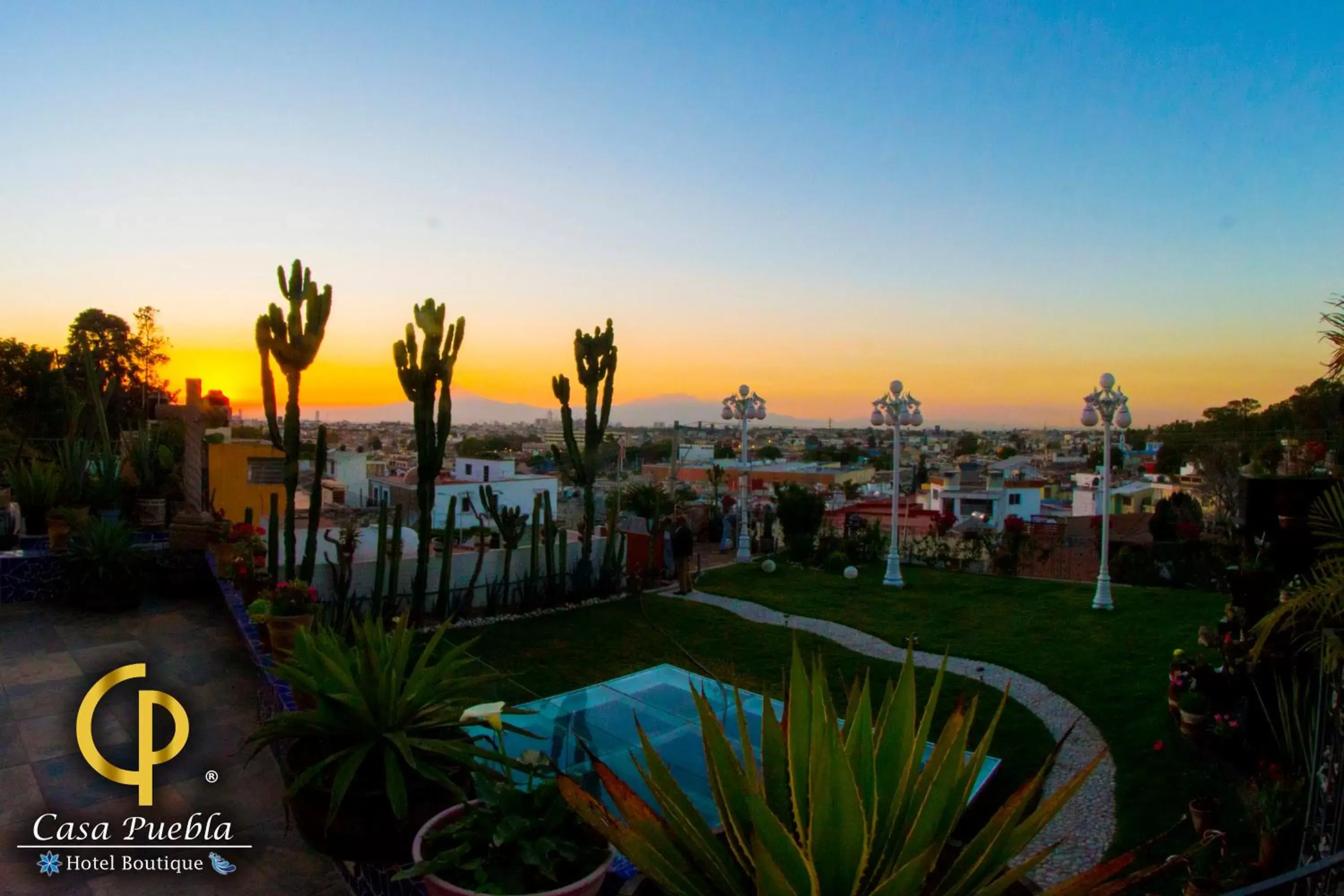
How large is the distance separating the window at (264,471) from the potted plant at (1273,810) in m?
12.2

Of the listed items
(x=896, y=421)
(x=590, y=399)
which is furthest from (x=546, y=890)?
(x=896, y=421)

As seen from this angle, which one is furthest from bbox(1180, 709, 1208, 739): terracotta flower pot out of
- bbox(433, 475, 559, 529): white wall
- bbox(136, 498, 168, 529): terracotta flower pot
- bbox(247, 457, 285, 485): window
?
bbox(433, 475, 559, 529): white wall

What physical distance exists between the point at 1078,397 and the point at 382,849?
1068 cm

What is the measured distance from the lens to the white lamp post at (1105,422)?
9414mm

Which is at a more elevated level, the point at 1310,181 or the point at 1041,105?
the point at 1041,105

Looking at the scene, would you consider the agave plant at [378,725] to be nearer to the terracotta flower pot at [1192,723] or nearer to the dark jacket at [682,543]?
the terracotta flower pot at [1192,723]

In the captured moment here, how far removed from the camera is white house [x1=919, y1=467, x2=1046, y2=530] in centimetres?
2552

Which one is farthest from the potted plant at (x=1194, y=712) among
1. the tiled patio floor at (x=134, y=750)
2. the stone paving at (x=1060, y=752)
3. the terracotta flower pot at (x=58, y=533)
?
the terracotta flower pot at (x=58, y=533)

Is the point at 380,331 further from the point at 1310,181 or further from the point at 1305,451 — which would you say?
the point at 1310,181

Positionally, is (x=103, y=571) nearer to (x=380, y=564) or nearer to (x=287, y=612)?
(x=380, y=564)

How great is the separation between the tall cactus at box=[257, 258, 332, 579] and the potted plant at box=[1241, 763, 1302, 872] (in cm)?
680

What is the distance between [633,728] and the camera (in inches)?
172

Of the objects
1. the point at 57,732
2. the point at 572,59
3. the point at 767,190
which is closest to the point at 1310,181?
the point at 767,190

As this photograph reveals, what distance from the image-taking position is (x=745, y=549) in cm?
1327
